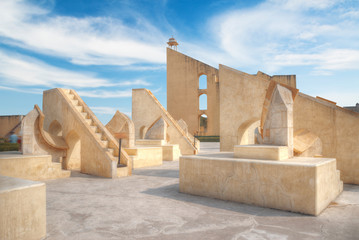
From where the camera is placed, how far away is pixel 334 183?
18.6ft

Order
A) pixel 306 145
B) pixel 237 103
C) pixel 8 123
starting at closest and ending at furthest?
pixel 306 145
pixel 237 103
pixel 8 123

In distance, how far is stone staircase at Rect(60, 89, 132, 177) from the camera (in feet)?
28.1

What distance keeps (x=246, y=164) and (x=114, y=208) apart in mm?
2812

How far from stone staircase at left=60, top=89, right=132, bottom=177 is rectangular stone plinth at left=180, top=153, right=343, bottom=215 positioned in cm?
309

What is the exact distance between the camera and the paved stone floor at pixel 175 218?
12.2ft

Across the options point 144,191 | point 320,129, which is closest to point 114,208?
point 144,191

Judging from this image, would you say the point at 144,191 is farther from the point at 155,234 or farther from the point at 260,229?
the point at 260,229

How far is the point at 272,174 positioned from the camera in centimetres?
492

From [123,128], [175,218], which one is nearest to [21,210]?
[175,218]

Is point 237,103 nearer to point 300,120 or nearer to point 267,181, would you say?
point 300,120

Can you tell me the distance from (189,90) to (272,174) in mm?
25784

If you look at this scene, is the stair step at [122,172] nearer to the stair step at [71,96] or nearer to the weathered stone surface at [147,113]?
the stair step at [71,96]

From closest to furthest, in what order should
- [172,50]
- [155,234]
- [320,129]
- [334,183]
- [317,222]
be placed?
[155,234], [317,222], [334,183], [320,129], [172,50]

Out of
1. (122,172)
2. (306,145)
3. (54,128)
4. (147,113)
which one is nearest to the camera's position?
(122,172)
